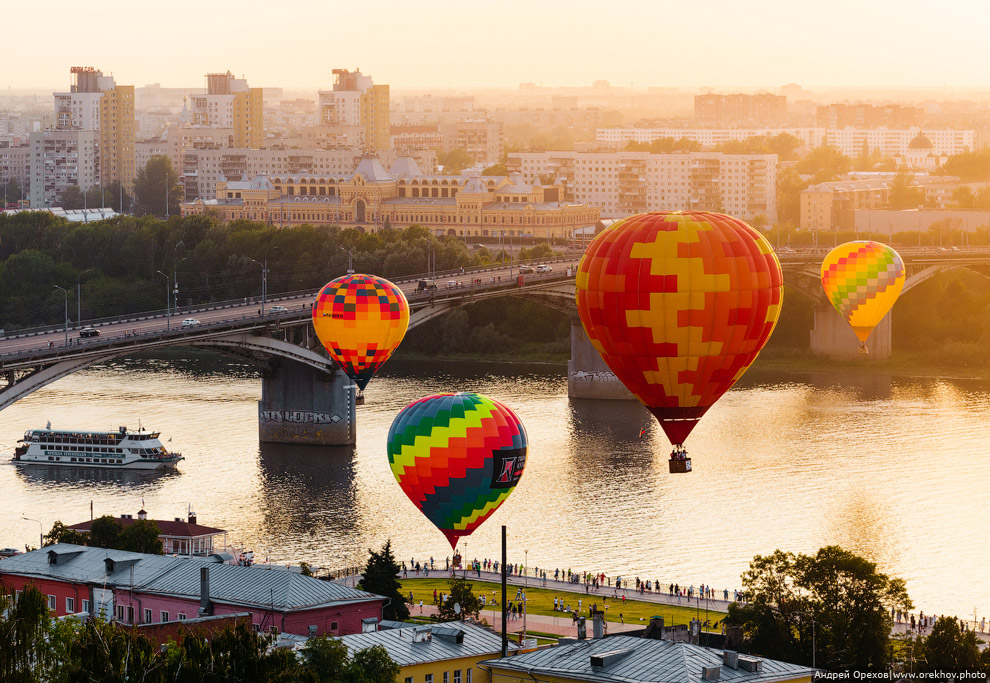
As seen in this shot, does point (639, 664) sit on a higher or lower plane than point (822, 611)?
higher

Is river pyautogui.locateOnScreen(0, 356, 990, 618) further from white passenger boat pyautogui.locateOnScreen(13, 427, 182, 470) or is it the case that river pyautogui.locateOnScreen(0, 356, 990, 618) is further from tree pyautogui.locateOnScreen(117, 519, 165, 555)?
tree pyautogui.locateOnScreen(117, 519, 165, 555)

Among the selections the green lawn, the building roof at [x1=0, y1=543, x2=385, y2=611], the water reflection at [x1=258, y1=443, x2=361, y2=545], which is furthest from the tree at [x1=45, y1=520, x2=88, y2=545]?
the water reflection at [x1=258, y1=443, x2=361, y2=545]

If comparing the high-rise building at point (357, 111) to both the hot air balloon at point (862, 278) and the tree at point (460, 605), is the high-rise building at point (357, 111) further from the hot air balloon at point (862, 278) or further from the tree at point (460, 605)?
the tree at point (460, 605)

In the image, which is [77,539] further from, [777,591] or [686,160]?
[686,160]

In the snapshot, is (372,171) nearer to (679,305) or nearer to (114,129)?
(114,129)

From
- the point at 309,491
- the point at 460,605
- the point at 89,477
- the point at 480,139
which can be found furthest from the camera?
the point at 480,139

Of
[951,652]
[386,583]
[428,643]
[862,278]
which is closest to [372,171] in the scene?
[862,278]

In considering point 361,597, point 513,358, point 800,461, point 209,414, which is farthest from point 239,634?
point 513,358
